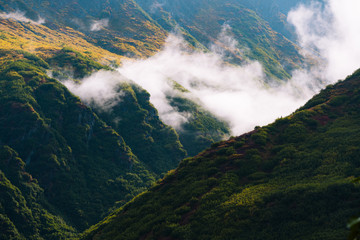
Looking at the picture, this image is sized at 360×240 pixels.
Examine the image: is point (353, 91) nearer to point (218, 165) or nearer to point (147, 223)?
point (218, 165)

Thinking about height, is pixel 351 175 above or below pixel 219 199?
below

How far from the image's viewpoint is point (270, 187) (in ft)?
238

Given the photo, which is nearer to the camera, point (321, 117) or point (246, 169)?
point (246, 169)

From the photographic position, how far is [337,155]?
7706 centimetres

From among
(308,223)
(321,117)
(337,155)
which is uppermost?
(321,117)

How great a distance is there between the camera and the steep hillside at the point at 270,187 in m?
57.0

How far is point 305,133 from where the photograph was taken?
9800 cm

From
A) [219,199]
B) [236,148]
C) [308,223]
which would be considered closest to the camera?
[308,223]

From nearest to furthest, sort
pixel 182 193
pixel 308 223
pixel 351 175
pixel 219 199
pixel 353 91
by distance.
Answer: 1. pixel 308 223
2. pixel 351 175
3. pixel 219 199
4. pixel 182 193
5. pixel 353 91

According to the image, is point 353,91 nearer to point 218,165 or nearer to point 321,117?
point 321,117

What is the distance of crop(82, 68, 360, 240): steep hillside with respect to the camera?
5703cm

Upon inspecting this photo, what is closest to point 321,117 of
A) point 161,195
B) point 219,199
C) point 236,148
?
point 236,148

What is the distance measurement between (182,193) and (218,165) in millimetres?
15613

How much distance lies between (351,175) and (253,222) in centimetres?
2309
